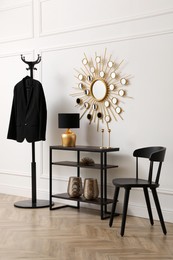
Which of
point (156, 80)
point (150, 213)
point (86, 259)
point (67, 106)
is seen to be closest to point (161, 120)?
point (156, 80)

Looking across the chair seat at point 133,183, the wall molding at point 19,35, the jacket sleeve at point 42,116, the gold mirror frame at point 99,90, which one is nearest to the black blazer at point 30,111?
the jacket sleeve at point 42,116

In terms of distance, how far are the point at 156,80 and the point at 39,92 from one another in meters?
1.55

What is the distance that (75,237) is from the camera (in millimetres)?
4230

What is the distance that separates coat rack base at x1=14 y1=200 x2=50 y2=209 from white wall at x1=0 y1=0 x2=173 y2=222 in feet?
0.96

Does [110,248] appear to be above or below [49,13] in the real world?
below

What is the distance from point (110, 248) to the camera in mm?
3896

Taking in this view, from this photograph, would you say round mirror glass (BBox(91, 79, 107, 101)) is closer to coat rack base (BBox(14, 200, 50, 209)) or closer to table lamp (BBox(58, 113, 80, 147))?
table lamp (BBox(58, 113, 80, 147))

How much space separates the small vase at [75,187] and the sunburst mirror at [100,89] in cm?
74

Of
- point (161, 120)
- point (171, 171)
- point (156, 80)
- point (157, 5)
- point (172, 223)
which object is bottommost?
point (172, 223)

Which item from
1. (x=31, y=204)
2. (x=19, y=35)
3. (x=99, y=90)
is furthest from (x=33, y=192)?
(x=19, y=35)

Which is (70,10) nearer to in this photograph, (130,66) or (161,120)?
(130,66)

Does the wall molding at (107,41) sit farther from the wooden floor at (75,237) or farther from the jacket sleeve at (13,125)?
the wooden floor at (75,237)

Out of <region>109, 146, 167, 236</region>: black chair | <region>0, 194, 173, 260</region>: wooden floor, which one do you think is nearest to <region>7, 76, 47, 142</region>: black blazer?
<region>0, 194, 173, 260</region>: wooden floor

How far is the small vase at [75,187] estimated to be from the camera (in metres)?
5.35
